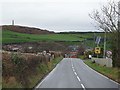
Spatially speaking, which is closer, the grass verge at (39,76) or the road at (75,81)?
the grass verge at (39,76)

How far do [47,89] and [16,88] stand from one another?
13.4 feet

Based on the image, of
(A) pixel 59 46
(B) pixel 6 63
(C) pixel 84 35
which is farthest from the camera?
(C) pixel 84 35

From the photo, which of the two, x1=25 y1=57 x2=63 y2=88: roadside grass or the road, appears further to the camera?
the road

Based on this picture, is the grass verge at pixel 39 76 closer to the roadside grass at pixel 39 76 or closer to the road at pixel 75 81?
the roadside grass at pixel 39 76

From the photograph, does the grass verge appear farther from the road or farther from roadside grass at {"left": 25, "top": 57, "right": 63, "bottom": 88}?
the road

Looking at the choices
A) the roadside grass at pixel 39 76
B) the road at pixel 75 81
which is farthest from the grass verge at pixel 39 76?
the road at pixel 75 81

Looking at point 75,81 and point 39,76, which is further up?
point 39,76

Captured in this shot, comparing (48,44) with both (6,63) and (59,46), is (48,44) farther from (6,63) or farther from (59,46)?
Answer: (6,63)

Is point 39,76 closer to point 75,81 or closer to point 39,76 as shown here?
point 39,76

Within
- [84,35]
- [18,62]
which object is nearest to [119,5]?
[18,62]

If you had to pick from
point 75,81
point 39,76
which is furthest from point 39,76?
point 75,81

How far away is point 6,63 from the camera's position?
62.7ft

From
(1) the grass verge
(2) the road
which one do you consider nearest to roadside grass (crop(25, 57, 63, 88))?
(1) the grass verge

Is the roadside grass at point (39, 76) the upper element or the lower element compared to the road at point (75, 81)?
upper
